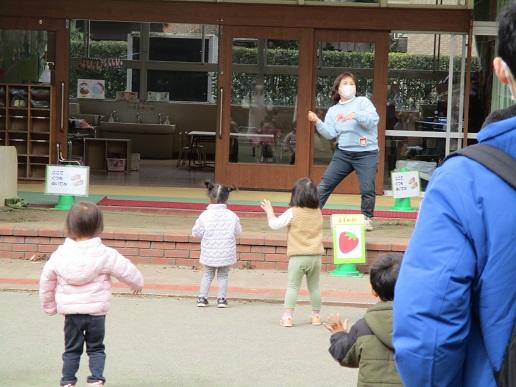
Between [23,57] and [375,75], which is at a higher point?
[23,57]

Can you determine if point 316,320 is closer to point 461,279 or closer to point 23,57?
point 461,279

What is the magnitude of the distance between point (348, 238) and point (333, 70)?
557cm

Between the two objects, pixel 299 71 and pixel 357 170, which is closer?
pixel 357 170

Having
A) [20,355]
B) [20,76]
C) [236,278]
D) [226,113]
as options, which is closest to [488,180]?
[20,355]

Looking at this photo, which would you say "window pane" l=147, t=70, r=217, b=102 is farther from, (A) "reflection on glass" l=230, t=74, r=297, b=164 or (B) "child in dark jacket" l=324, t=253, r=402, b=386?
(B) "child in dark jacket" l=324, t=253, r=402, b=386

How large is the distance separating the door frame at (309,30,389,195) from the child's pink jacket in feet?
30.7

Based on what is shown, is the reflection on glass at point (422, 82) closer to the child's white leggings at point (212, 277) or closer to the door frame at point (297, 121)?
the door frame at point (297, 121)

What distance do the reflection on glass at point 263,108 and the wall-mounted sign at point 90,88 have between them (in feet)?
27.1

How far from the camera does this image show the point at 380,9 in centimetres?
1496

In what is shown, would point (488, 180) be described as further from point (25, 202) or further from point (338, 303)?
point (25, 202)

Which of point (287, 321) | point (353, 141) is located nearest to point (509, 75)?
point (287, 321)

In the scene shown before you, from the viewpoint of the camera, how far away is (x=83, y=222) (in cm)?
581

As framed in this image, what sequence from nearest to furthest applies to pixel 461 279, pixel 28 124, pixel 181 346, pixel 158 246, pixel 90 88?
1. pixel 461 279
2. pixel 181 346
3. pixel 158 246
4. pixel 28 124
5. pixel 90 88

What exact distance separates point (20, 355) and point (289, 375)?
1.93 metres
